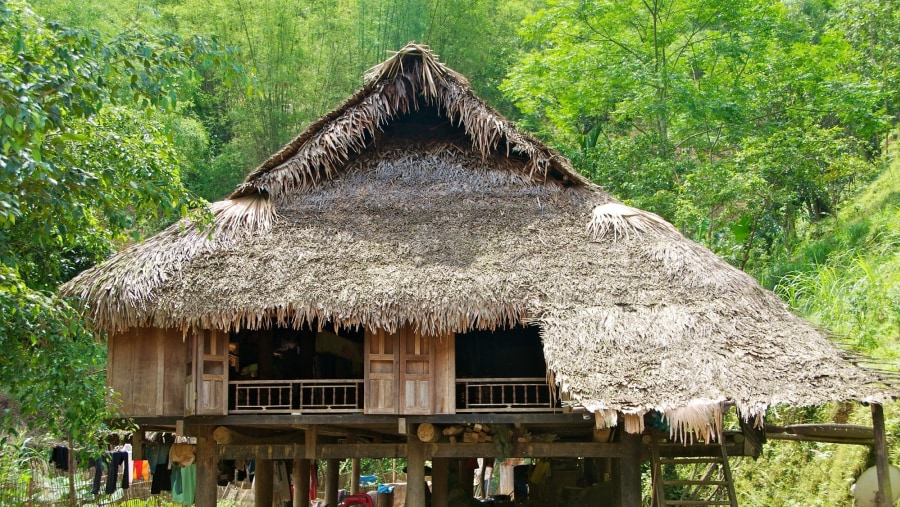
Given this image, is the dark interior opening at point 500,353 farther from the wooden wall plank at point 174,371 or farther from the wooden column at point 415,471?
the wooden wall plank at point 174,371

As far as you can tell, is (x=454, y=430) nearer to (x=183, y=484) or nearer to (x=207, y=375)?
(x=207, y=375)

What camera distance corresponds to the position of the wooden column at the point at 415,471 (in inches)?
445

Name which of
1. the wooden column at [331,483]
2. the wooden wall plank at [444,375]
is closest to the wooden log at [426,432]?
the wooden wall plank at [444,375]

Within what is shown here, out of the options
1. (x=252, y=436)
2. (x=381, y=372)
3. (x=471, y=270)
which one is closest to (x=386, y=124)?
(x=471, y=270)

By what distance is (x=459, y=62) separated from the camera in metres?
25.5

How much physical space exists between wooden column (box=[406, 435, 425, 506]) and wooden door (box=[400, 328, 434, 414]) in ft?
2.91

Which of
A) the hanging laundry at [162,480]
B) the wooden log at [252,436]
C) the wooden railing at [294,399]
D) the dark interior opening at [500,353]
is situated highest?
the dark interior opening at [500,353]

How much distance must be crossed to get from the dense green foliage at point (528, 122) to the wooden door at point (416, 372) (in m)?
3.14

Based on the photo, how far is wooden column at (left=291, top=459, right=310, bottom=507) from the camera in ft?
50.3

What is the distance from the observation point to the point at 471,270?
1062 centimetres

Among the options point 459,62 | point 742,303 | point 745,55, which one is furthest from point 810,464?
point 459,62

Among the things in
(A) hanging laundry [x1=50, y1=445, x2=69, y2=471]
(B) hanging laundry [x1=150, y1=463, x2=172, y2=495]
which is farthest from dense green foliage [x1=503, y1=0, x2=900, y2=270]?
(A) hanging laundry [x1=50, y1=445, x2=69, y2=471]

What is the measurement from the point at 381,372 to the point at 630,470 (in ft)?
11.1

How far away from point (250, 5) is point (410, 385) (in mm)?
14870
